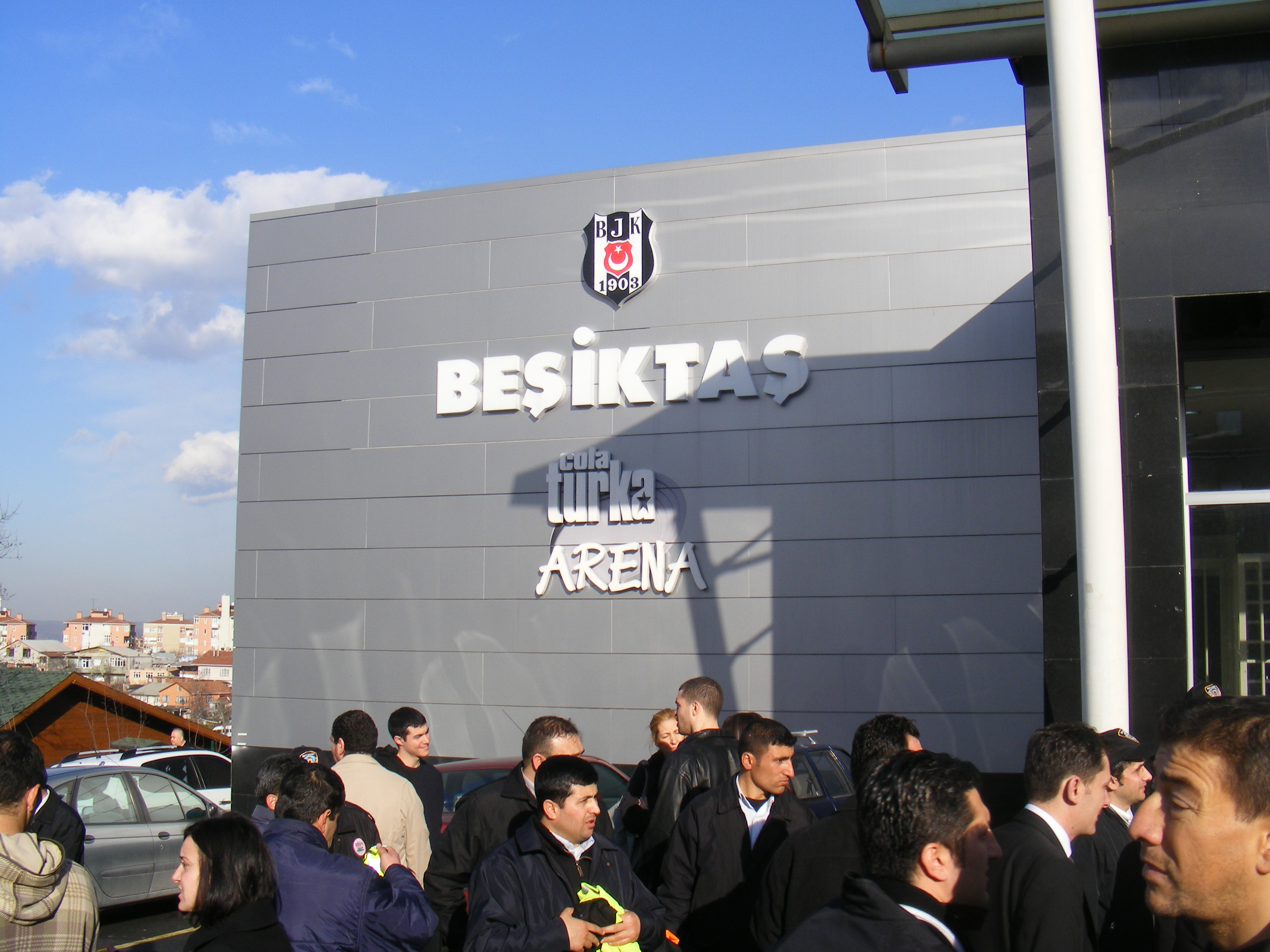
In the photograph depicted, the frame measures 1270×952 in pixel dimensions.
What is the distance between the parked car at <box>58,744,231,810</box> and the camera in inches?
531

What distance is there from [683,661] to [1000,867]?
9.77 m

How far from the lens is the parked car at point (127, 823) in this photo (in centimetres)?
996

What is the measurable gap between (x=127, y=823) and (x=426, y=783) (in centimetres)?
552

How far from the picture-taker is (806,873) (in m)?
3.57

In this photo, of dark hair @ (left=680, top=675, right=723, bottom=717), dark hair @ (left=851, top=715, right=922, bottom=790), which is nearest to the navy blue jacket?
dark hair @ (left=851, top=715, right=922, bottom=790)

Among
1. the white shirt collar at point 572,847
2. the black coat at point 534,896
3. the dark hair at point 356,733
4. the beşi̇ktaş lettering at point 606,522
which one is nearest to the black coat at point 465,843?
the black coat at point 534,896

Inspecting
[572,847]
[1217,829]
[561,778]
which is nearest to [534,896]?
[572,847]

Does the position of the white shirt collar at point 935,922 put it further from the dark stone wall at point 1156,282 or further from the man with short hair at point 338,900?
the dark stone wall at point 1156,282

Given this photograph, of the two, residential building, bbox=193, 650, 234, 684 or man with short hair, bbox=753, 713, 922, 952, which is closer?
man with short hair, bbox=753, 713, 922, 952

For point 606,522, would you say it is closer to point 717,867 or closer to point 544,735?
point 544,735

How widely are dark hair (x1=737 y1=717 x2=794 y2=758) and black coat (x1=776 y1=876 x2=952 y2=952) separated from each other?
234 centimetres

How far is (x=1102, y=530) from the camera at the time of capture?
24.5 feet

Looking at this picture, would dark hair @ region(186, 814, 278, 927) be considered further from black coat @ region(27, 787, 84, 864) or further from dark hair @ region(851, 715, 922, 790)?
black coat @ region(27, 787, 84, 864)

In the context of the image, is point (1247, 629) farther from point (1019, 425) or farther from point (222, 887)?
point (222, 887)
